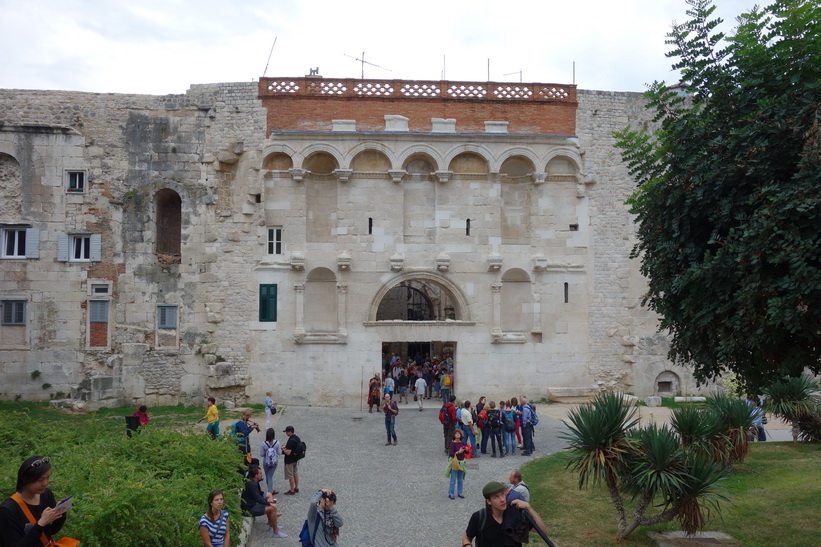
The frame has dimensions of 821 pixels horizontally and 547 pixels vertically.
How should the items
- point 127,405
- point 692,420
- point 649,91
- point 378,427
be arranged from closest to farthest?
point 649,91
point 692,420
point 378,427
point 127,405

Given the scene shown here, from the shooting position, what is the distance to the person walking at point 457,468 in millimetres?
12352

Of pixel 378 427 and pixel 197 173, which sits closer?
pixel 378 427

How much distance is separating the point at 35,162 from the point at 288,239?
8731 millimetres

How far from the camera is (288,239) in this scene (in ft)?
76.3

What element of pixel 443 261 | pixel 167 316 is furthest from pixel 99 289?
pixel 443 261

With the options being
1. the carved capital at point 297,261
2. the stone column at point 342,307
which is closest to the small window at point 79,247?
the carved capital at point 297,261

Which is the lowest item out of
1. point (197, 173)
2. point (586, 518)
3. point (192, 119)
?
point (586, 518)

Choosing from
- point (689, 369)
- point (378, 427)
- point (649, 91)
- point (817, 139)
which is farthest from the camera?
point (689, 369)

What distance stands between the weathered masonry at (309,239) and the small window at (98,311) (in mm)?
101

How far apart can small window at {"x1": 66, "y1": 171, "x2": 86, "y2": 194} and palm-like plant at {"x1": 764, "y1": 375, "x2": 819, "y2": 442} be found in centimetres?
2153

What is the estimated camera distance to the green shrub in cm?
663

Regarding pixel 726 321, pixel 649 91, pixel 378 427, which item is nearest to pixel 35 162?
pixel 378 427

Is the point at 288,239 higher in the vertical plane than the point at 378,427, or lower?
higher

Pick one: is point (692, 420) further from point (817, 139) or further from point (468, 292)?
point (468, 292)
